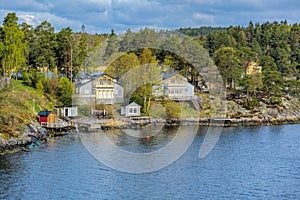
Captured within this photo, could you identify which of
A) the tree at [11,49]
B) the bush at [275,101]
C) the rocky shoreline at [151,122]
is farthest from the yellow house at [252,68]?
the tree at [11,49]

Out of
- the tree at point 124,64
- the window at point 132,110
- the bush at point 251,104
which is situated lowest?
the window at point 132,110

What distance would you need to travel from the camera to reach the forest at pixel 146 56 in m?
54.3

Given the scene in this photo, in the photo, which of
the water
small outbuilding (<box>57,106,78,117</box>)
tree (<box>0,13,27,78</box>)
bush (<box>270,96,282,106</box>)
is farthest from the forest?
the water

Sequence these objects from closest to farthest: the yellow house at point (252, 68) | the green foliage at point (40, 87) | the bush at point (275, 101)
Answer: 1. the green foliage at point (40, 87)
2. the bush at point (275, 101)
3. the yellow house at point (252, 68)

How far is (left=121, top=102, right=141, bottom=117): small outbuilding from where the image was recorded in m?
53.5

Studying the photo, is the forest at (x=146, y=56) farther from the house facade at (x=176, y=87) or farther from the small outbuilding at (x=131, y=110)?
the small outbuilding at (x=131, y=110)

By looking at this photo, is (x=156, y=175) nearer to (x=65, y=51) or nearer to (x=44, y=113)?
(x=44, y=113)

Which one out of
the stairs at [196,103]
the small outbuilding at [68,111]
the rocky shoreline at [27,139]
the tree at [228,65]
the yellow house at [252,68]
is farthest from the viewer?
the yellow house at [252,68]

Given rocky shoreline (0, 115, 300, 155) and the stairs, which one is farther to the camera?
the stairs

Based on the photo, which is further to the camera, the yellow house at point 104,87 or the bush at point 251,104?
the bush at point 251,104

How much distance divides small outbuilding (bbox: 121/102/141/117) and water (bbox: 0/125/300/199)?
13.3m

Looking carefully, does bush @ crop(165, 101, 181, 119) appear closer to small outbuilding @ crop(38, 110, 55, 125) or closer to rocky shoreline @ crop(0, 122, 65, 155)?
small outbuilding @ crop(38, 110, 55, 125)

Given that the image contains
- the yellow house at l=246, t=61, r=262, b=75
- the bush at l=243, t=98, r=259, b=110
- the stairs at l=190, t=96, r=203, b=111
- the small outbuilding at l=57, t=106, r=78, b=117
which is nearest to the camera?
the small outbuilding at l=57, t=106, r=78, b=117

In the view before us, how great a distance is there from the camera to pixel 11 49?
5297 cm
